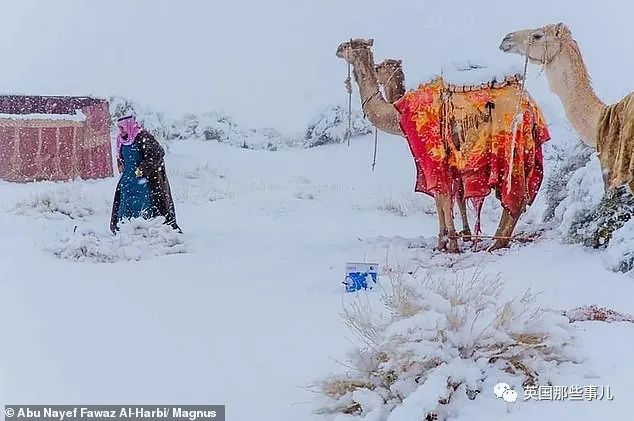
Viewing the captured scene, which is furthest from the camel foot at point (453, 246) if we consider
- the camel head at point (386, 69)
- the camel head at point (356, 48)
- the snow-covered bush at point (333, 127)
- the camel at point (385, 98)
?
the camel head at point (356, 48)

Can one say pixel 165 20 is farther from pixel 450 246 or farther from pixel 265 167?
pixel 450 246

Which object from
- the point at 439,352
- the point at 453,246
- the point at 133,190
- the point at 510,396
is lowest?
the point at 510,396

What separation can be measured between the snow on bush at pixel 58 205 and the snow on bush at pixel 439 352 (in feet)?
3.03

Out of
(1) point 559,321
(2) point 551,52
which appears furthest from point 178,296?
(2) point 551,52

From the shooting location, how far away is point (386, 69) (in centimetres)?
262

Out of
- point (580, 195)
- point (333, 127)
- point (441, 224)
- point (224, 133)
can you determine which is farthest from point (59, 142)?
point (580, 195)

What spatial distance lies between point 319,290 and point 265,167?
437mm

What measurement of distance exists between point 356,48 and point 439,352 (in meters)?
1.01

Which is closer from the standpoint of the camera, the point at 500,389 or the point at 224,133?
the point at 500,389

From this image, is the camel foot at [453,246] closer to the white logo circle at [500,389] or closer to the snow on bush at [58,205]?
the white logo circle at [500,389]

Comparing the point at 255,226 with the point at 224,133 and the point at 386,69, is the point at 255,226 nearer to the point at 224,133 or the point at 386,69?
the point at 224,133

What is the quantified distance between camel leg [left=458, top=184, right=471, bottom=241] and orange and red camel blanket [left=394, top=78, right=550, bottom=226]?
16mm

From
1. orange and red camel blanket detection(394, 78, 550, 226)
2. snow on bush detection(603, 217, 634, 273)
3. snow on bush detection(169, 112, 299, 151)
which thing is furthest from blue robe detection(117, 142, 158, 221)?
snow on bush detection(603, 217, 634, 273)

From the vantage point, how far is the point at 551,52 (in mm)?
2568
